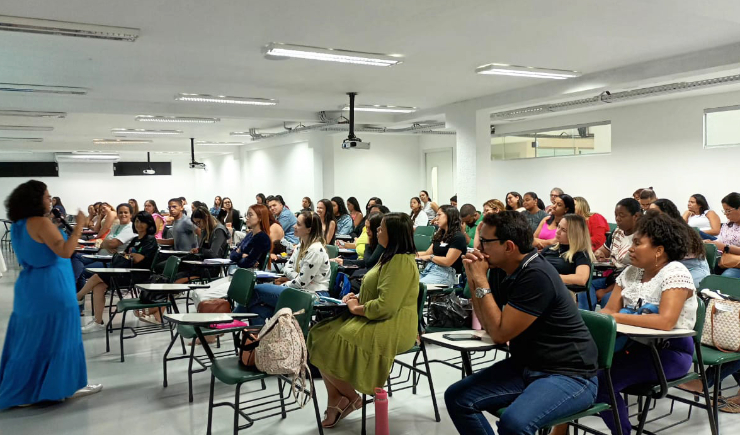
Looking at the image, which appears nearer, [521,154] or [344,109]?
[344,109]

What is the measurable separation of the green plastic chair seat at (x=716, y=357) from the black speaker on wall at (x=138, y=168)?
72.1ft

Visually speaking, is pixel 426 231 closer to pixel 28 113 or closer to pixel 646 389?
pixel 646 389

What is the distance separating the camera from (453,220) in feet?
17.7

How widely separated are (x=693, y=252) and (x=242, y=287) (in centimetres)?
301

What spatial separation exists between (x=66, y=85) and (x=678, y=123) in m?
10.1

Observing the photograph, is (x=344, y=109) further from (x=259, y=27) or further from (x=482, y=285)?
(x=482, y=285)

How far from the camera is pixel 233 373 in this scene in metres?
3.07

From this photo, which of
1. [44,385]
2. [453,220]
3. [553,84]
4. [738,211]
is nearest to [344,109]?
[553,84]

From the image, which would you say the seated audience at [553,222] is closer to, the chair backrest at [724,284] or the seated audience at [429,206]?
the chair backrest at [724,284]

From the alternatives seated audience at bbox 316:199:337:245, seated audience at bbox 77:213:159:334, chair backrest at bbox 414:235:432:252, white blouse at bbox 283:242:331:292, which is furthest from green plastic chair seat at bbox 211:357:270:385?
seated audience at bbox 316:199:337:245

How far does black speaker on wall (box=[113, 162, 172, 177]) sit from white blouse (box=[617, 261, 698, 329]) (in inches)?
860

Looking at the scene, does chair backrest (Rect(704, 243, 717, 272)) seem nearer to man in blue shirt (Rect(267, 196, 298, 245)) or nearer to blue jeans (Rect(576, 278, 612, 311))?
blue jeans (Rect(576, 278, 612, 311))

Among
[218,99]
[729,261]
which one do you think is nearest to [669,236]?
[729,261]

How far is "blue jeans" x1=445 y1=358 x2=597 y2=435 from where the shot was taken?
7.62 ft
